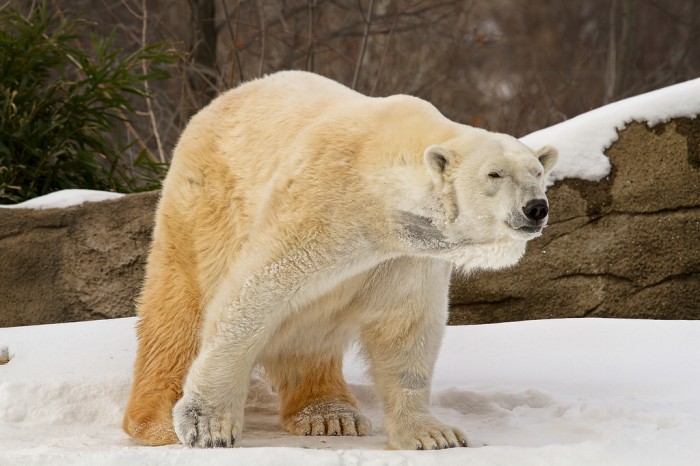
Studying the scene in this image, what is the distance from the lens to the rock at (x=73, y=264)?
19.5 feet

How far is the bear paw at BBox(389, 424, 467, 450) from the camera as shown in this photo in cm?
330

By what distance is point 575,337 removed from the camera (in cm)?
452

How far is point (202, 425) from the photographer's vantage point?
125 inches

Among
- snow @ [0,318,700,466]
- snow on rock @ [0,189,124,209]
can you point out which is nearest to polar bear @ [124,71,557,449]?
snow @ [0,318,700,466]

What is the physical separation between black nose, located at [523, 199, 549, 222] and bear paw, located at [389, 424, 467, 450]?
2.98 ft

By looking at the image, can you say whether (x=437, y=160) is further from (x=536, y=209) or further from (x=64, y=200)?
(x=64, y=200)

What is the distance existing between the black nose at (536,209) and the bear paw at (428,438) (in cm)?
91

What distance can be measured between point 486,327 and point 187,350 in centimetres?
175

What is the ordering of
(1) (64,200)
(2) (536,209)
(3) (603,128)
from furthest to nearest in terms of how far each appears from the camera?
1. (1) (64,200)
2. (3) (603,128)
3. (2) (536,209)

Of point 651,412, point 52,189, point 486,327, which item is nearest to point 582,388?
point 651,412

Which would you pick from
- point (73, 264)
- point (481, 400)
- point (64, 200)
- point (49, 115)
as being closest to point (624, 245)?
point (481, 400)

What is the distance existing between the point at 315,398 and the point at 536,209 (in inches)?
55.6

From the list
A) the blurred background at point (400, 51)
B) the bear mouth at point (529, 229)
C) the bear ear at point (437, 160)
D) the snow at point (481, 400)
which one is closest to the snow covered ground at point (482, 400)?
the snow at point (481, 400)

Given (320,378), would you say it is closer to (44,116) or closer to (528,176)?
(528,176)
